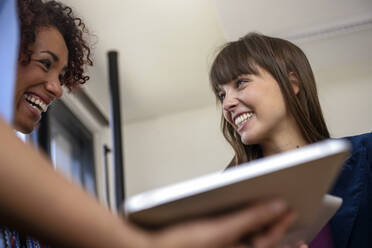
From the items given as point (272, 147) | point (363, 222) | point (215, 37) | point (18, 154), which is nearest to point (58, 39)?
point (272, 147)

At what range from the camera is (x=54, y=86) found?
1711mm

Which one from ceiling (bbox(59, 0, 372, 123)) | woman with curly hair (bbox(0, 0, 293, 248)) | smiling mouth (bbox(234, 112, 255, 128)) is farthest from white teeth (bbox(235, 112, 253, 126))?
ceiling (bbox(59, 0, 372, 123))

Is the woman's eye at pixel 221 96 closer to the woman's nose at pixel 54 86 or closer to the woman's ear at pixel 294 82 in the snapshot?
the woman's ear at pixel 294 82

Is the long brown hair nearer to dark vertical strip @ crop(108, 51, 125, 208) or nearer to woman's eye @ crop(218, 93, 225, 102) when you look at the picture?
woman's eye @ crop(218, 93, 225, 102)

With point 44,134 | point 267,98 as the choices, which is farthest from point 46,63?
point 44,134

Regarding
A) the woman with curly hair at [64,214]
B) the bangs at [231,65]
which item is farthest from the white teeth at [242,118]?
the woman with curly hair at [64,214]

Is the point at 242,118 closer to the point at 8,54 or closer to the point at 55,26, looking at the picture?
the point at 55,26

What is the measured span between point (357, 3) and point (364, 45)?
68 centimetres

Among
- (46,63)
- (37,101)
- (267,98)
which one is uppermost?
(46,63)

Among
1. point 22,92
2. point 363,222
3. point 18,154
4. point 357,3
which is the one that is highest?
point 357,3

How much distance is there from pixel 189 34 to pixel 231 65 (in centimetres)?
249

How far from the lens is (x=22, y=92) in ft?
5.15

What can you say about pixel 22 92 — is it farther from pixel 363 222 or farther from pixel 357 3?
pixel 357 3

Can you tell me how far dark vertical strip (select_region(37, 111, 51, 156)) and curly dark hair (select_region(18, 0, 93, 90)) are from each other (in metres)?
1.98
